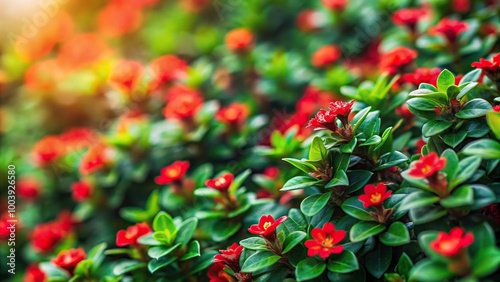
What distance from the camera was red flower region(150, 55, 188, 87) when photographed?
7.05ft

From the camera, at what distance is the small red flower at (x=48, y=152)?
2057 millimetres

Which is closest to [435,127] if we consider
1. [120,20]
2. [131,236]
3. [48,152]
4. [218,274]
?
[218,274]

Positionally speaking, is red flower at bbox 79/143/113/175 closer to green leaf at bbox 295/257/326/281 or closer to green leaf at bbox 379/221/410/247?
green leaf at bbox 295/257/326/281

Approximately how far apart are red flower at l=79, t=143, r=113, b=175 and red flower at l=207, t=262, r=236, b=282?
736 mm

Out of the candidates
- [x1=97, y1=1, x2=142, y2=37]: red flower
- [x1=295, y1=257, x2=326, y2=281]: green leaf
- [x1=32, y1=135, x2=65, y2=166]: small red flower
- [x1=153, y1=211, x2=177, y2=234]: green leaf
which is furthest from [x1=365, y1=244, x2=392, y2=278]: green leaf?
[x1=97, y1=1, x2=142, y2=37]: red flower

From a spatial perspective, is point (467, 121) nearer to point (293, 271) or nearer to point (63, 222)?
point (293, 271)

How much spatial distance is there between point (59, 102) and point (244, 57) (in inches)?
40.1

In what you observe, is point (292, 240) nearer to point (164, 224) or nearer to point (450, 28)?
point (164, 224)

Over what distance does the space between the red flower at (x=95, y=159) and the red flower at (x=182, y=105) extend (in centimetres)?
30

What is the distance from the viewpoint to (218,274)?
1.32 m

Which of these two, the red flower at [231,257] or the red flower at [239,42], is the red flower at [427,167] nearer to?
the red flower at [231,257]

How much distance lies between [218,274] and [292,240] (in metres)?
0.25

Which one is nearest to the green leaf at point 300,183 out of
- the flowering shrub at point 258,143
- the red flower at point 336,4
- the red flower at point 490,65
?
the flowering shrub at point 258,143

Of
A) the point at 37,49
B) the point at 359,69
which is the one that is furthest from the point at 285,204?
the point at 37,49
